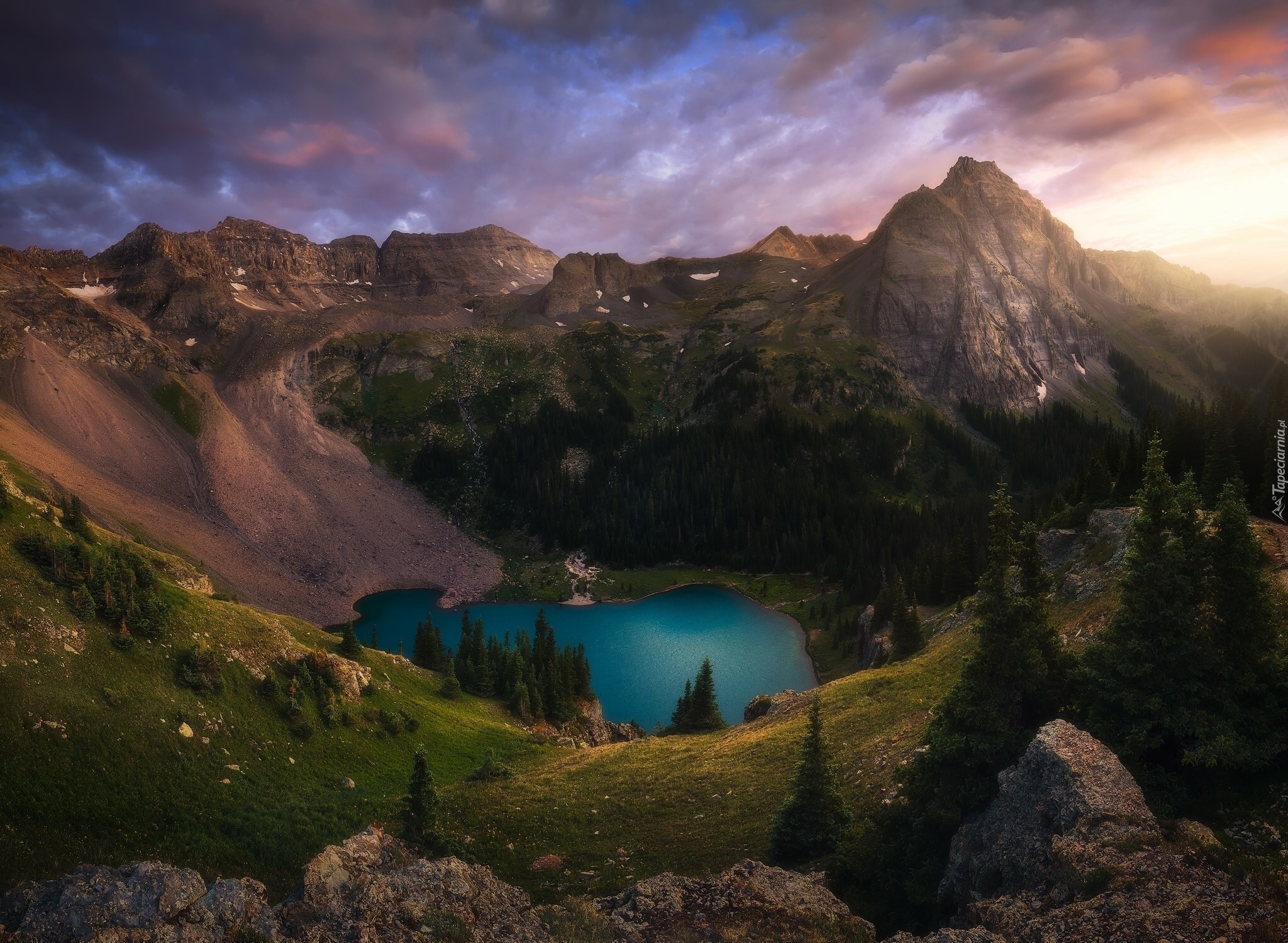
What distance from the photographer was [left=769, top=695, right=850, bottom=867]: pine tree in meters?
24.1

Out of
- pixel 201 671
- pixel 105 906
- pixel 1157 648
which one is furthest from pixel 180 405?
pixel 1157 648

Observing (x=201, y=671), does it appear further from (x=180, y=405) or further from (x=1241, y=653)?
(x=180, y=405)

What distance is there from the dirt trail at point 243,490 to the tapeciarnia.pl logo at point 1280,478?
114310 mm

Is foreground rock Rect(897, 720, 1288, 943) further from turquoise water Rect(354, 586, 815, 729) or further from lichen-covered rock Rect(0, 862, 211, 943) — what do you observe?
turquoise water Rect(354, 586, 815, 729)

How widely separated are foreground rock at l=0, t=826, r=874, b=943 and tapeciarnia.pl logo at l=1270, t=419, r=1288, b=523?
40.4 m

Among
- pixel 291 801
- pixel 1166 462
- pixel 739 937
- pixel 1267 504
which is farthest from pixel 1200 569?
pixel 1166 462

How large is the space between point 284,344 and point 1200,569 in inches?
8475

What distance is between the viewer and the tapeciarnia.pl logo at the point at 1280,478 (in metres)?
38.5

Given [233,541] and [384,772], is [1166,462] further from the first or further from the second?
[233,541]

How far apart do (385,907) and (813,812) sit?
52.7ft

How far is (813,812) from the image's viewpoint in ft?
79.6

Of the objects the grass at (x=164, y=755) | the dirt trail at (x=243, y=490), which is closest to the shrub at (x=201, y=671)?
the grass at (x=164, y=755)

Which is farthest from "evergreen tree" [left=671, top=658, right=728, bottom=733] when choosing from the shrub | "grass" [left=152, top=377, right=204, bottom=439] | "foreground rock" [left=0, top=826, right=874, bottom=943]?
"grass" [left=152, top=377, right=204, bottom=439]

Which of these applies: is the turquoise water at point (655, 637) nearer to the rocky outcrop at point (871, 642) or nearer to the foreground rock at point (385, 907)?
the rocky outcrop at point (871, 642)
